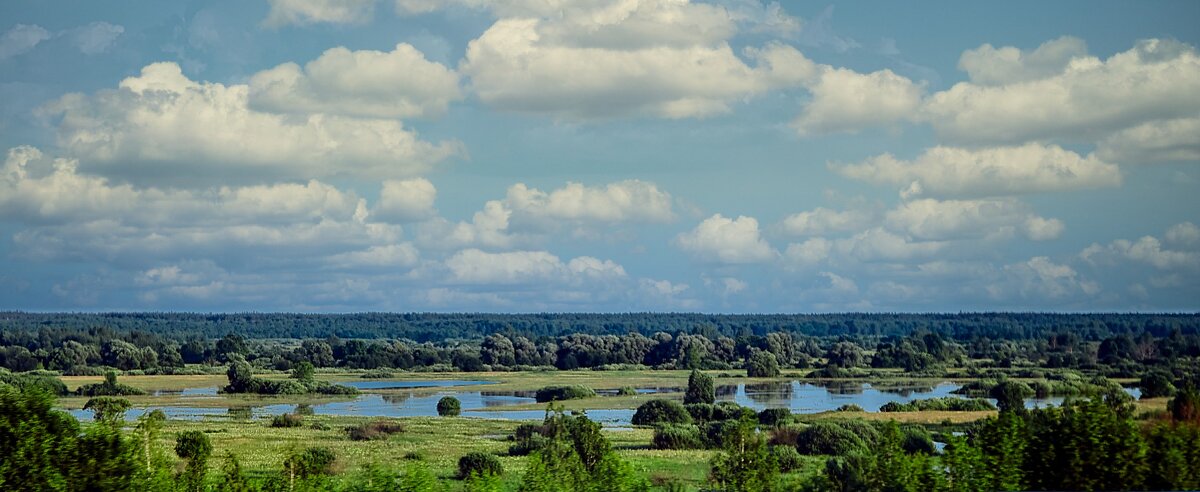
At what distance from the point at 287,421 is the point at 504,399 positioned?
27010 mm

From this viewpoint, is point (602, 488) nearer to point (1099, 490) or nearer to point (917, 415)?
point (1099, 490)

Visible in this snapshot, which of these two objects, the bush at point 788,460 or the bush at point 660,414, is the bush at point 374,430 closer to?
the bush at point 660,414

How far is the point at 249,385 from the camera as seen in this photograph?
92.3 metres

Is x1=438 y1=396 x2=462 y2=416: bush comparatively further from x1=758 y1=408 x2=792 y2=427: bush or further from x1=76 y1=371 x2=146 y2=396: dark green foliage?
x1=76 y1=371 x2=146 y2=396: dark green foliage

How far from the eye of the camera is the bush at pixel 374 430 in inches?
2183

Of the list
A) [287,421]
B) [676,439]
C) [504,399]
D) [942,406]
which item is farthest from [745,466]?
[504,399]

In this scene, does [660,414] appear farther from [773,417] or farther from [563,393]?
[563,393]

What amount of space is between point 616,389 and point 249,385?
28725mm

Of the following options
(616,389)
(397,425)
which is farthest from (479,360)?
(397,425)

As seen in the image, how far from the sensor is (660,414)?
64438 millimetres

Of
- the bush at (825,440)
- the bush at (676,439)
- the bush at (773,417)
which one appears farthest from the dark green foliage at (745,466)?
the bush at (773,417)

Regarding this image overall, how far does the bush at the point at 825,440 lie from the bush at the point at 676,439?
4.29 metres

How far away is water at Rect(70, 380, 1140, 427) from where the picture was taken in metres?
70.6

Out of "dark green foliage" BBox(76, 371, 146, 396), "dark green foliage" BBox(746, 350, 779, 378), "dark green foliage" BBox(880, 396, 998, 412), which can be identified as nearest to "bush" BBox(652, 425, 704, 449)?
"dark green foliage" BBox(880, 396, 998, 412)
